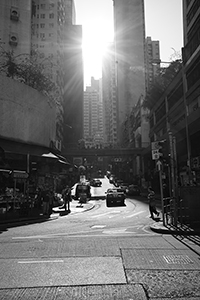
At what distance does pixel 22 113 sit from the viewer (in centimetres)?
2491

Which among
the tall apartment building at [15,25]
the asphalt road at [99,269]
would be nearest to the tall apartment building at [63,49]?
the tall apartment building at [15,25]

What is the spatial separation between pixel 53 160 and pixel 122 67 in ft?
356

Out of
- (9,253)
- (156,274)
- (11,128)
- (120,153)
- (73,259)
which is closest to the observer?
(156,274)

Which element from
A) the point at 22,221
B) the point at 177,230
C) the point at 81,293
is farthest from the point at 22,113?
the point at 81,293

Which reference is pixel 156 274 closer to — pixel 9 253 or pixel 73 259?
pixel 73 259

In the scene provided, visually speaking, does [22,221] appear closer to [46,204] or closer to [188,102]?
[46,204]

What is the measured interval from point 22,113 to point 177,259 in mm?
20536

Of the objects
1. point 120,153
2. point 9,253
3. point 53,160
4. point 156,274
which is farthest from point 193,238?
point 120,153

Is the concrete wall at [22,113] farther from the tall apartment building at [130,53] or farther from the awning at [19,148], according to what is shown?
the tall apartment building at [130,53]

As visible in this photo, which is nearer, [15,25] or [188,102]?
[188,102]

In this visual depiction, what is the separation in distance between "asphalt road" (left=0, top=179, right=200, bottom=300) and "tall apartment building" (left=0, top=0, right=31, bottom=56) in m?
63.9

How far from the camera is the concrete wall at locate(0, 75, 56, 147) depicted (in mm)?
23281

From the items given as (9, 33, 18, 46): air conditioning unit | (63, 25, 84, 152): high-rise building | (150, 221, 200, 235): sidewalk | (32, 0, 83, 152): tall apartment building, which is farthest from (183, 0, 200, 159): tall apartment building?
(63, 25, 84, 152): high-rise building

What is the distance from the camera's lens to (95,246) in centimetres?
859
